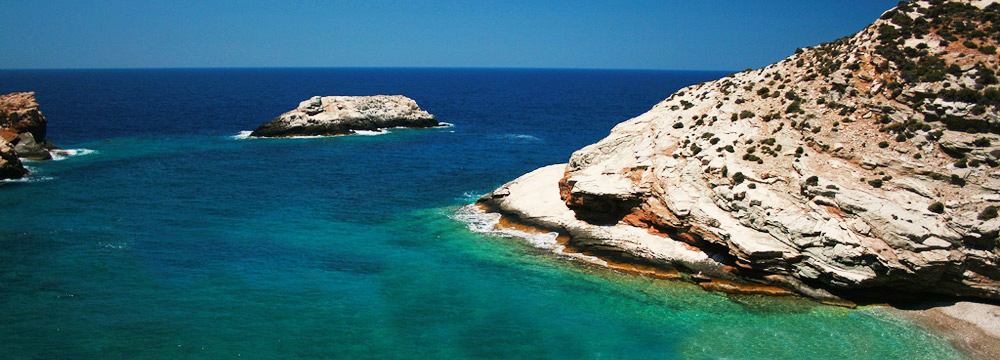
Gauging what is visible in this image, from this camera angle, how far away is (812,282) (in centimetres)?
3472

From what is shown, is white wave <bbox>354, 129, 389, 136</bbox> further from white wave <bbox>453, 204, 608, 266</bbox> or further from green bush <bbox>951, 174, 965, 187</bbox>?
green bush <bbox>951, 174, 965, 187</bbox>

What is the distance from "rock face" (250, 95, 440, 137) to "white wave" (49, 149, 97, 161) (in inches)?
900

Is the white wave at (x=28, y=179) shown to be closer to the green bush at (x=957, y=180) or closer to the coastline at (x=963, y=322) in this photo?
the coastline at (x=963, y=322)

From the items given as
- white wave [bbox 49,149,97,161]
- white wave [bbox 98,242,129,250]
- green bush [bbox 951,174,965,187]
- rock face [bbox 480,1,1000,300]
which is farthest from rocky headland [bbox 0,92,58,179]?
green bush [bbox 951,174,965,187]

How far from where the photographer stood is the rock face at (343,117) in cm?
9656

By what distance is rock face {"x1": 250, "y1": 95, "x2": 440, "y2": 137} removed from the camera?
96562mm

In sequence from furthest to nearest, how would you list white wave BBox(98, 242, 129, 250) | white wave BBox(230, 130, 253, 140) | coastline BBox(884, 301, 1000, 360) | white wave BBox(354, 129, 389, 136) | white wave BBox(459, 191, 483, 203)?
white wave BBox(354, 129, 389, 136), white wave BBox(230, 130, 253, 140), white wave BBox(459, 191, 483, 203), white wave BBox(98, 242, 129, 250), coastline BBox(884, 301, 1000, 360)

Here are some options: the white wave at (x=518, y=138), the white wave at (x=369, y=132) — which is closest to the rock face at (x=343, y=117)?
the white wave at (x=369, y=132)

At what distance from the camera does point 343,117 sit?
10131 cm

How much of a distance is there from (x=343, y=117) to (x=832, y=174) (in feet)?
262

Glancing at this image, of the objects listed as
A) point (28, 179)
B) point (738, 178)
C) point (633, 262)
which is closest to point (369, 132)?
point (28, 179)

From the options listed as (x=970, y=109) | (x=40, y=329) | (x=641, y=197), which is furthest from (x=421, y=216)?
(x=970, y=109)

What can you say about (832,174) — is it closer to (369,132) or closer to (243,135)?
(369,132)

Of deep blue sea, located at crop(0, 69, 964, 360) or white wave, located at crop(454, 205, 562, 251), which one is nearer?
deep blue sea, located at crop(0, 69, 964, 360)
